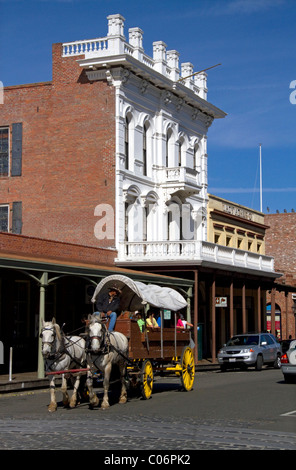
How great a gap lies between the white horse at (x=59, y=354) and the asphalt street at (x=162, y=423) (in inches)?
15.9

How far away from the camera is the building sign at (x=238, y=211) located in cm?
4872

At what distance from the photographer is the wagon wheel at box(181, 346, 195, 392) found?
1992cm

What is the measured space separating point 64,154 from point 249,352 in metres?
13.3

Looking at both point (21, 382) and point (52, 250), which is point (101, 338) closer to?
point (21, 382)

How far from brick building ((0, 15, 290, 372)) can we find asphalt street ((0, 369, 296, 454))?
1489 centimetres

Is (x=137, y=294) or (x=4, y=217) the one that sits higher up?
(x=4, y=217)

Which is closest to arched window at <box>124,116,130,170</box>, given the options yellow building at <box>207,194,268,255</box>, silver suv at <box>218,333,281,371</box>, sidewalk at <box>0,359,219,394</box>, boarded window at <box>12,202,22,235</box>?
boarded window at <box>12,202,22,235</box>

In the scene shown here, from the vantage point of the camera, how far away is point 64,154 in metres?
38.1

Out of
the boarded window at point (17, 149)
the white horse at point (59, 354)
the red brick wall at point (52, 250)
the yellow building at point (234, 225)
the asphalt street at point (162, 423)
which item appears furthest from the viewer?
the yellow building at point (234, 225)

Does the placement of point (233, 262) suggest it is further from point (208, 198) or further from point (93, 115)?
point (93, 115)

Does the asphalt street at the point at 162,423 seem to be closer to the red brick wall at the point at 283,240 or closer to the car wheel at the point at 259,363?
the car wheel at the point at 259,363

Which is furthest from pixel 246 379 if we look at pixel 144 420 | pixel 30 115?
pixel 30 115

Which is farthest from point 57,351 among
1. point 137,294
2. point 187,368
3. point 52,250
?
point 52,250

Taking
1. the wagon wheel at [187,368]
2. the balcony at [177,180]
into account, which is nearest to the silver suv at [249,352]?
the balcony at [177,180]
